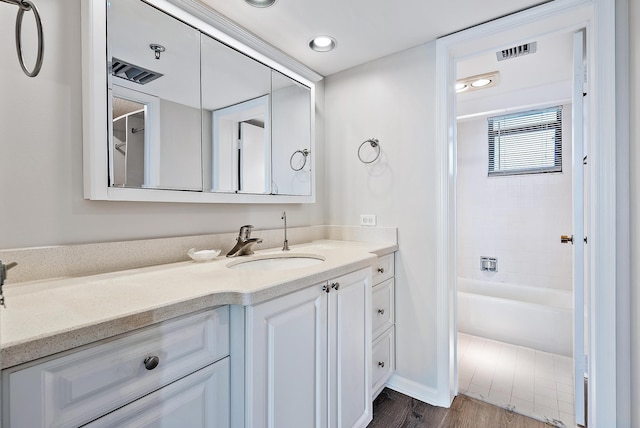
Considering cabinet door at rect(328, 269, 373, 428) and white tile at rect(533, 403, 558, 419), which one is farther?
white tile at rect(533, 403, 558, 419)

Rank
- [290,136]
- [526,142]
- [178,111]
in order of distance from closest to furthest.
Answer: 1. [178,111]
2. [290,136]
3. [526,142]

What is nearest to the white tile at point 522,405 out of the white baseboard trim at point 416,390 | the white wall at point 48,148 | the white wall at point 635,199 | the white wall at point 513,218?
the white baseboard trim at point 416,390

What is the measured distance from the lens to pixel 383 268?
188 cm

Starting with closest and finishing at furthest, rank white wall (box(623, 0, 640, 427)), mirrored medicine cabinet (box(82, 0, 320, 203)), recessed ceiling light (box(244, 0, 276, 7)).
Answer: mirrored medicine cabinet (box(82, 0, 320, 203))
white wall (box(623, 0, 640, 427))
recessed ceiling light (box(244, 0, 276, 7))

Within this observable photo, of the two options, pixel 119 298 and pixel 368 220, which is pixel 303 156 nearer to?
pixel 368 220

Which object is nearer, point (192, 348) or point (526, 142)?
point (192, 348)

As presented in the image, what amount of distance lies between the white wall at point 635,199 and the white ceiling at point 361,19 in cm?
45

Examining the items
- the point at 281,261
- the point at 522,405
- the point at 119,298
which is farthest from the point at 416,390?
the point at 119,298

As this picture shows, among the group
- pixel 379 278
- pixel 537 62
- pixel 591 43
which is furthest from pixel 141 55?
pixel 537 62

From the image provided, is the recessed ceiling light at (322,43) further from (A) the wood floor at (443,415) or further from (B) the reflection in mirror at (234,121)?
(A) the wood floor at (443,415)

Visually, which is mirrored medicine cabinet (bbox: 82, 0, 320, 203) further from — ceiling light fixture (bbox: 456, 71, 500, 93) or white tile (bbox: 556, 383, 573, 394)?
white tile (bbox: 556, 383, 573, 394)

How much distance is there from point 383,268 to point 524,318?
1.64m

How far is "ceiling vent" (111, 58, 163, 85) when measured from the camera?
119 cm

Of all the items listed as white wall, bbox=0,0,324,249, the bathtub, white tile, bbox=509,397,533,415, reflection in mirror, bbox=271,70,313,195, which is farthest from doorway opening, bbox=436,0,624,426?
white wall, bbox=0,0,324,249
